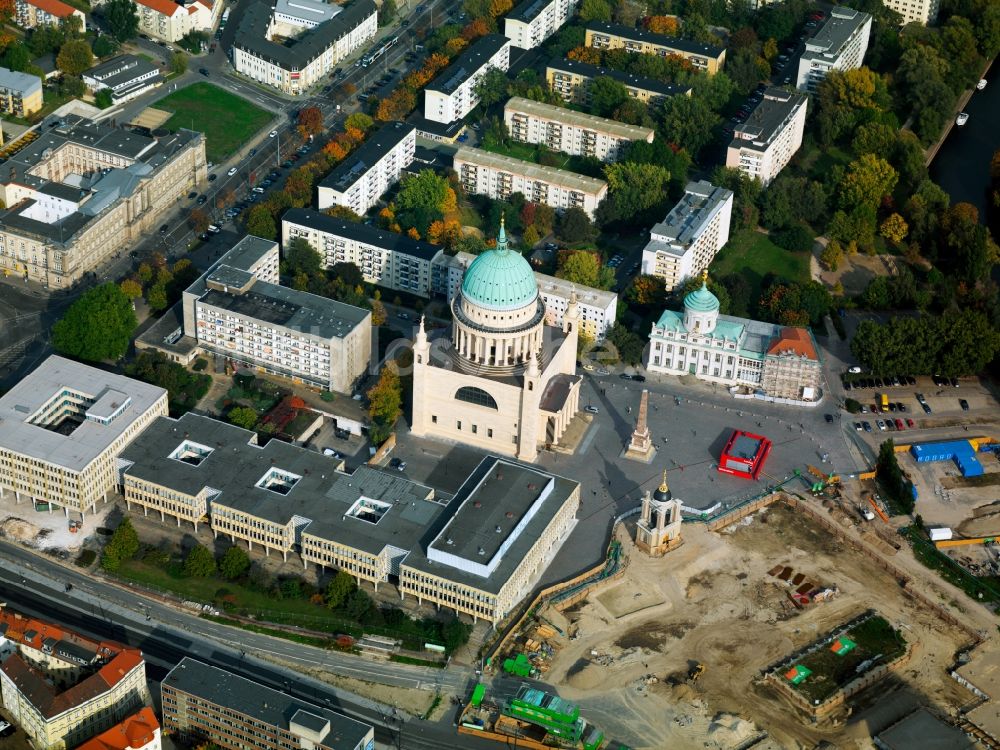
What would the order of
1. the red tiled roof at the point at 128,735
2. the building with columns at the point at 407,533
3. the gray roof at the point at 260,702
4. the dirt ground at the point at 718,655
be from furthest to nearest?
the building with columns at the point at 407,533 < the dirt ground at the point at 718,655 < the gray roof at the point at 260,702 < the red tiled roof at the point at 128,735

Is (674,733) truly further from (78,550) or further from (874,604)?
(78,550)

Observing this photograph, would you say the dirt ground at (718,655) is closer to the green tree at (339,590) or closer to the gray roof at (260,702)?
the green tree at (339,590)

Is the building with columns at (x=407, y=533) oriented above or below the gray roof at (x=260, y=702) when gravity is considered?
below

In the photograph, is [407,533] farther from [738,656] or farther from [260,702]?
[738,656]

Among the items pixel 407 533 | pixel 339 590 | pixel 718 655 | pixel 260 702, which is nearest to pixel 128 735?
pixel 260 702

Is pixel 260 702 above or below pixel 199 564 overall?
above

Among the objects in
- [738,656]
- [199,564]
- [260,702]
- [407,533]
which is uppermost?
[260,702]

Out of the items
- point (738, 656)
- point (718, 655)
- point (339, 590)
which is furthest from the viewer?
point (339, 590)

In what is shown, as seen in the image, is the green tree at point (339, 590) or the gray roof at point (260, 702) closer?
the gray roof at point (260, 702)

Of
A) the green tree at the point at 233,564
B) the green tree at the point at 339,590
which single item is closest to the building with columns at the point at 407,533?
the green tree at the point at 339,590
